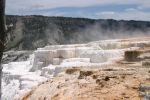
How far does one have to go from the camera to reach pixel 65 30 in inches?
3312

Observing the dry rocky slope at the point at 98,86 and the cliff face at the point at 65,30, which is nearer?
the dry rocky slope at the point at 98,86

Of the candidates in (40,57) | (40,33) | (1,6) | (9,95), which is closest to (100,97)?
(1,6)

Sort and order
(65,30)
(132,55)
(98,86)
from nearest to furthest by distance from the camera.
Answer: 1. (98,86)
2. (132,55)
3. (65,30)

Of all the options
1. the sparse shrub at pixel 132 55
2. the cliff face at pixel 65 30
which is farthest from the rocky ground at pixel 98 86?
the cliff face at pixel 65 30

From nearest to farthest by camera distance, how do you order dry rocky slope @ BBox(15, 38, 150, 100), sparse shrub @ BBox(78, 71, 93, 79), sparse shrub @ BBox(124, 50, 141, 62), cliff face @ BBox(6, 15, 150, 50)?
1. dry rocky slope @ BBox(15, 38, 150, 100)
2. sparse shrub @ BBox(78, 71, 93, 79)
3. sparse shrub @ BBox(124, 50, 141, 62)
4. cliff face @ BBox(6, 15, 150, 50)

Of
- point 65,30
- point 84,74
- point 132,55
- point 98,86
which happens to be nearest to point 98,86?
point 98,86

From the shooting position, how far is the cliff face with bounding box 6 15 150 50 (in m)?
76.9

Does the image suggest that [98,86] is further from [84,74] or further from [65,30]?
[65,30]

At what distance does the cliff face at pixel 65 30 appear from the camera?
76.9 meters

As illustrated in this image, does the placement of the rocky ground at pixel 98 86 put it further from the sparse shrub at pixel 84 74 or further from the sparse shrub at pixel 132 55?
the sparse shrub at pixel 132 55

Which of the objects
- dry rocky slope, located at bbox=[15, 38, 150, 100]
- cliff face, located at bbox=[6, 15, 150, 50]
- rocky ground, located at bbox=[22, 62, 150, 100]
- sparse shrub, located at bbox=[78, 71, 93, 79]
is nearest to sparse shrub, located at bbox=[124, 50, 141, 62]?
dry rocky slope, located at bbox=[15, 38, 150, 100]

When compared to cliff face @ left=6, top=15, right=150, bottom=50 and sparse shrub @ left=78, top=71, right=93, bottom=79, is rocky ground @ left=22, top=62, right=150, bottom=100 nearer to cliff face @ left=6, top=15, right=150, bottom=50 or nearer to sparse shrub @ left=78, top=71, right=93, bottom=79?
sparse shrub @ left=78, top=71, right=93, bottom=79

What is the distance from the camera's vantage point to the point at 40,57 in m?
27.6

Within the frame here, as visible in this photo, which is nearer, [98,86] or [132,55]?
[98,86]
